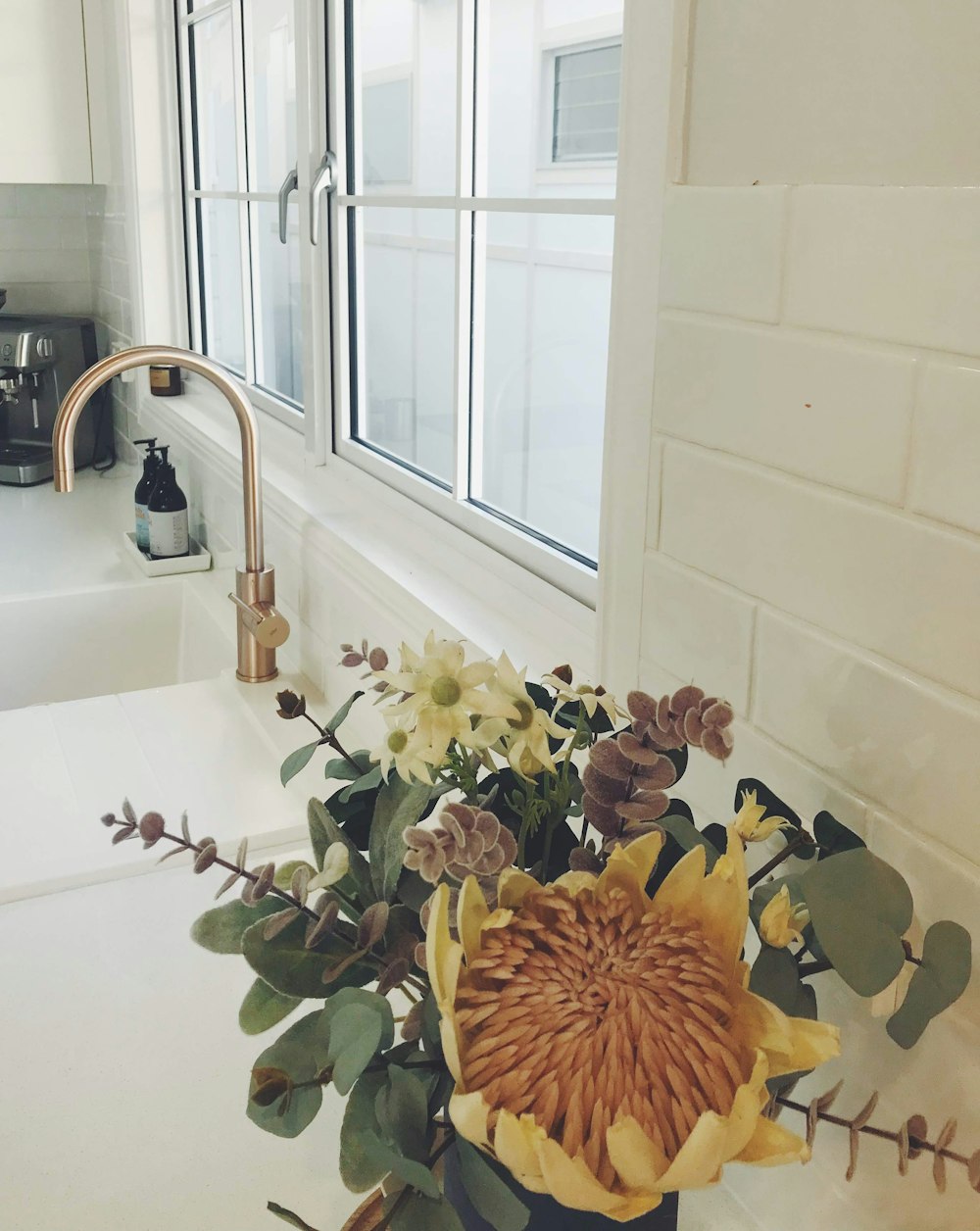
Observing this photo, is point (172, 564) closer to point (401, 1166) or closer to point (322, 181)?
point (322, 181)

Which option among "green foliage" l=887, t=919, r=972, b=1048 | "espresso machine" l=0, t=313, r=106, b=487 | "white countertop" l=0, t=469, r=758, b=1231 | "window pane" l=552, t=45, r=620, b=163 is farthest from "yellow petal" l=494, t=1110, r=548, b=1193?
"espresso machine" l=0, t=313, r=106, b=487

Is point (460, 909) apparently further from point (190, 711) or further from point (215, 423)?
point (215, 423)

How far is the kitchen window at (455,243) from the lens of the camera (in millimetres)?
1183

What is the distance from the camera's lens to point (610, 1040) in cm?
48

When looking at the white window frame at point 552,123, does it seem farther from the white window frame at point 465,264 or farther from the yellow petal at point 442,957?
the yellow petal at point 442,957

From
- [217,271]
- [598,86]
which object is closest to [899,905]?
[598,86]

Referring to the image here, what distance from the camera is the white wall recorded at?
574 mm

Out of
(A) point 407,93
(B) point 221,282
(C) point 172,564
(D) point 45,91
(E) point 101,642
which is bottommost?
(E) point 101,642

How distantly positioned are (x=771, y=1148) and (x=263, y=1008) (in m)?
0.25

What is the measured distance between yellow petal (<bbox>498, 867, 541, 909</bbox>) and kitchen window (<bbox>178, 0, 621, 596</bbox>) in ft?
2.11

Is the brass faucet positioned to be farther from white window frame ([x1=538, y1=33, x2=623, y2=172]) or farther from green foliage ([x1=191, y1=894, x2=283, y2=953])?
green foliage ([x1=191, y1=894, x2=283, y2=953])

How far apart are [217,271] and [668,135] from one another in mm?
1961

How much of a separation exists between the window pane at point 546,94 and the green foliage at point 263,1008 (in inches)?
32.1

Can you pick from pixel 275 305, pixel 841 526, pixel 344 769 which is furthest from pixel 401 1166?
pixel 275 305
